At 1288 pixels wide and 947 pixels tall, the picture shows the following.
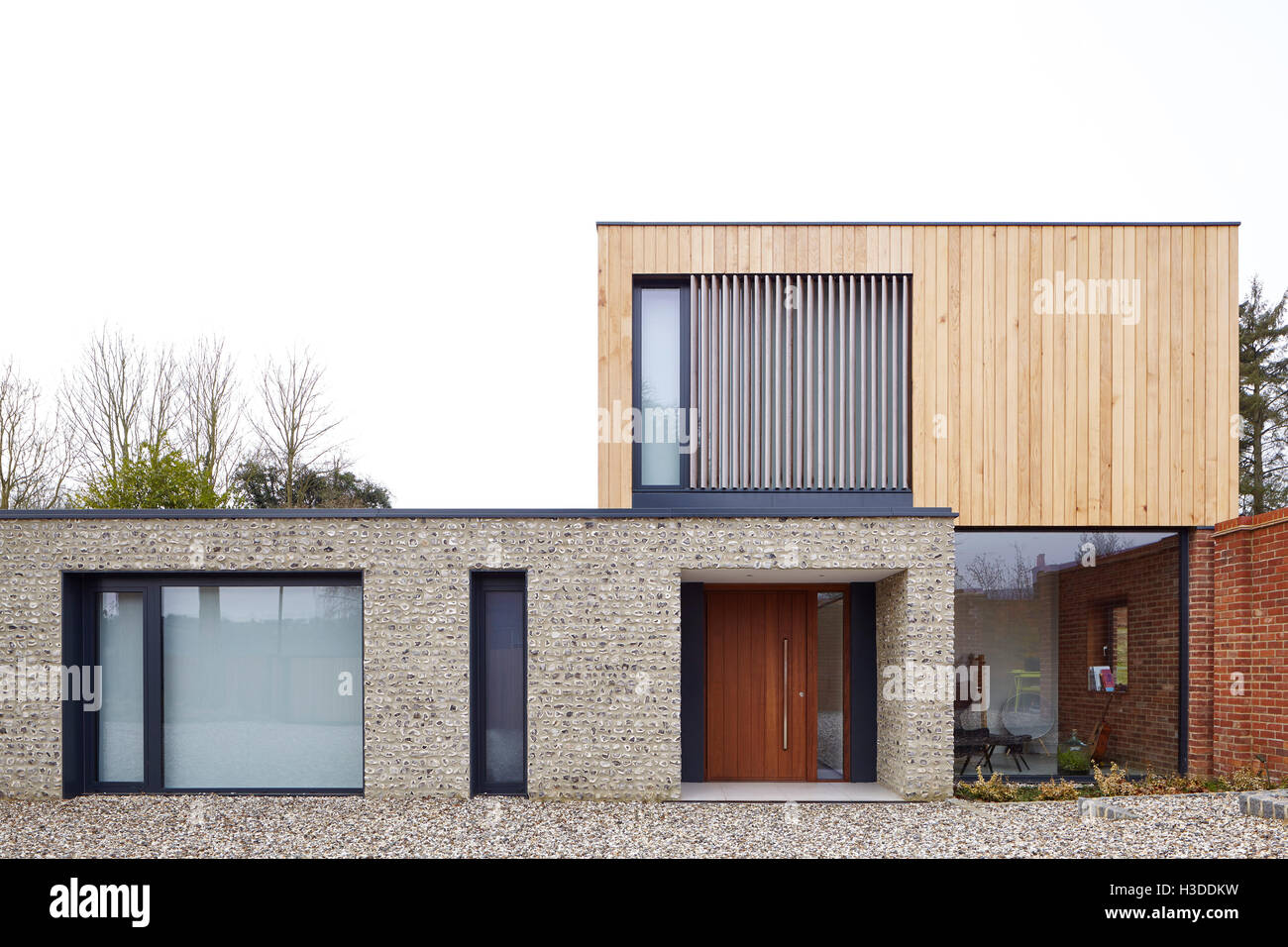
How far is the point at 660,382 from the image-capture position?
10.5 metres

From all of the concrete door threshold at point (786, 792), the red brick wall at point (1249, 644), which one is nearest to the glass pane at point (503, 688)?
the concrete door threshold at point (786, 792)

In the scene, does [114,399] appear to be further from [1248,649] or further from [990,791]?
[1248,649]

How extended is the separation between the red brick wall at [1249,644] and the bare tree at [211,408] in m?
20.3

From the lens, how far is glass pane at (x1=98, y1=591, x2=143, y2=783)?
8969mm

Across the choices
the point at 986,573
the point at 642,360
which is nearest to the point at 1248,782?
the point at 986,573

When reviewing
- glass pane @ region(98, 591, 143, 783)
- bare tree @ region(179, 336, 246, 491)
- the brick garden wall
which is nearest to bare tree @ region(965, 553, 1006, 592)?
the brick garden wall

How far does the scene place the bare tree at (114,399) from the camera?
65.9 feet

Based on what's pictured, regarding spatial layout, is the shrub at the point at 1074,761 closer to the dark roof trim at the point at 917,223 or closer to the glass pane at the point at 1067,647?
the glass pane at the point at 1067,647

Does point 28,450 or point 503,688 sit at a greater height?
point 28,450

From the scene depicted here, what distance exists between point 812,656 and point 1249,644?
4710 mm

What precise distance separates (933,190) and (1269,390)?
13.2 meters

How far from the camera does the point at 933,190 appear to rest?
49.2 feet
